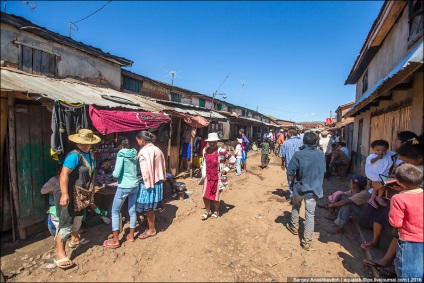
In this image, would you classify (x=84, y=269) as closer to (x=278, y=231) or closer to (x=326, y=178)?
(x=278, y=231)

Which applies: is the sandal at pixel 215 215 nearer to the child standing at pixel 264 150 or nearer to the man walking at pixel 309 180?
the man walking at pixel 309 180

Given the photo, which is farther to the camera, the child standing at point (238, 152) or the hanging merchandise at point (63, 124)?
the child standing at point (238, 152)

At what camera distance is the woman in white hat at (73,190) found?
10.9 feet

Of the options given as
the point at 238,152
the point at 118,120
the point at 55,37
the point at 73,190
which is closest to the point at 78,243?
the point at 73,190

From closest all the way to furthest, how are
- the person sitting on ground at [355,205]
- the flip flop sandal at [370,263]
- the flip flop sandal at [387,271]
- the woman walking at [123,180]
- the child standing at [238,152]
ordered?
1. the flip flop sandal at [387,271]
2. the flip flop sandal at [370,263]
3. the woman walking at [123,180]
4. the person sitting on ground at [355,205]
5. the child standing at [238,152]

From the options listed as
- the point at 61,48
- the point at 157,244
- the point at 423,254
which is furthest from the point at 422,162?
the point at 61,48

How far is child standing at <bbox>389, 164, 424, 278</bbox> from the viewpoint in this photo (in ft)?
8.12

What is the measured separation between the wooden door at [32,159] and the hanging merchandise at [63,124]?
0.65m

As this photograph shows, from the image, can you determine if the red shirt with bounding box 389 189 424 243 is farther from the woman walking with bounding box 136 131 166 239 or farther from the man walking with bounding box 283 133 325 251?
the woman walking with bounding box 136 131 166 239

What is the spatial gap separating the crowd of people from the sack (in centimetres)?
1

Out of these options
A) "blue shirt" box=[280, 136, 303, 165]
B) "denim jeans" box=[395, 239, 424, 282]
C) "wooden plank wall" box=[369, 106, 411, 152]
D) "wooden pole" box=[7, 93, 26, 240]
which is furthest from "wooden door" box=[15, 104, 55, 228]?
"wooden plank wall" box=[369, 106, 411, 152]

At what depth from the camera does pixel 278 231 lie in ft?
15.5

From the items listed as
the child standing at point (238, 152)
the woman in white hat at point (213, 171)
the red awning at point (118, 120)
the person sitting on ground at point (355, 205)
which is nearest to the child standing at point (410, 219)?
the person sitting on ground at point (355, 205)

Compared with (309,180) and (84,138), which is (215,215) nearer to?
(309,180)
